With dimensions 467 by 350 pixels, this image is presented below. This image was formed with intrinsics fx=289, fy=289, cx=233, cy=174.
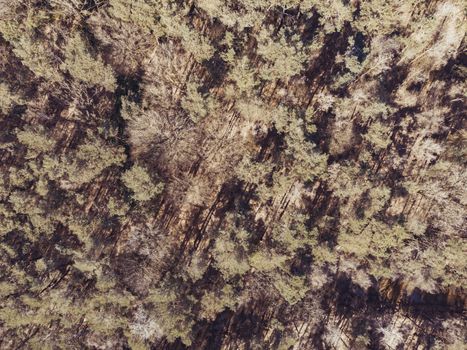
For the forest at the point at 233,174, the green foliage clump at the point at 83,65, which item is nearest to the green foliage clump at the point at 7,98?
the forest at the point at 233,174

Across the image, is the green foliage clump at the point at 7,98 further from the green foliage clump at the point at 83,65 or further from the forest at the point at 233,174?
the green foliage clump at the point at 83,65

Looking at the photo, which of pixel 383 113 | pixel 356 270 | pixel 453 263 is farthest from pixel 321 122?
pixel 453 263

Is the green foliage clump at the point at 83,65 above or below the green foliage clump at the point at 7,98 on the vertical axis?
above

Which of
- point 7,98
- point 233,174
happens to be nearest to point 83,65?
point 7,98

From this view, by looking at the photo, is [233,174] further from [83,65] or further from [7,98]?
[7,98]

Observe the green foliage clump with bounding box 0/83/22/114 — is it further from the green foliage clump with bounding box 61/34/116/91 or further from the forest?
the green foliage clump with bounding box 61/34/116/91

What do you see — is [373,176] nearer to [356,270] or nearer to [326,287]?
[356,270]

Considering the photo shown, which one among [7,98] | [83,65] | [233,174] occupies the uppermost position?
[83,65]

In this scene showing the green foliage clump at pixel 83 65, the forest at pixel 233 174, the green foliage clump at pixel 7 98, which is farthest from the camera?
the forest at pixel 233 174
